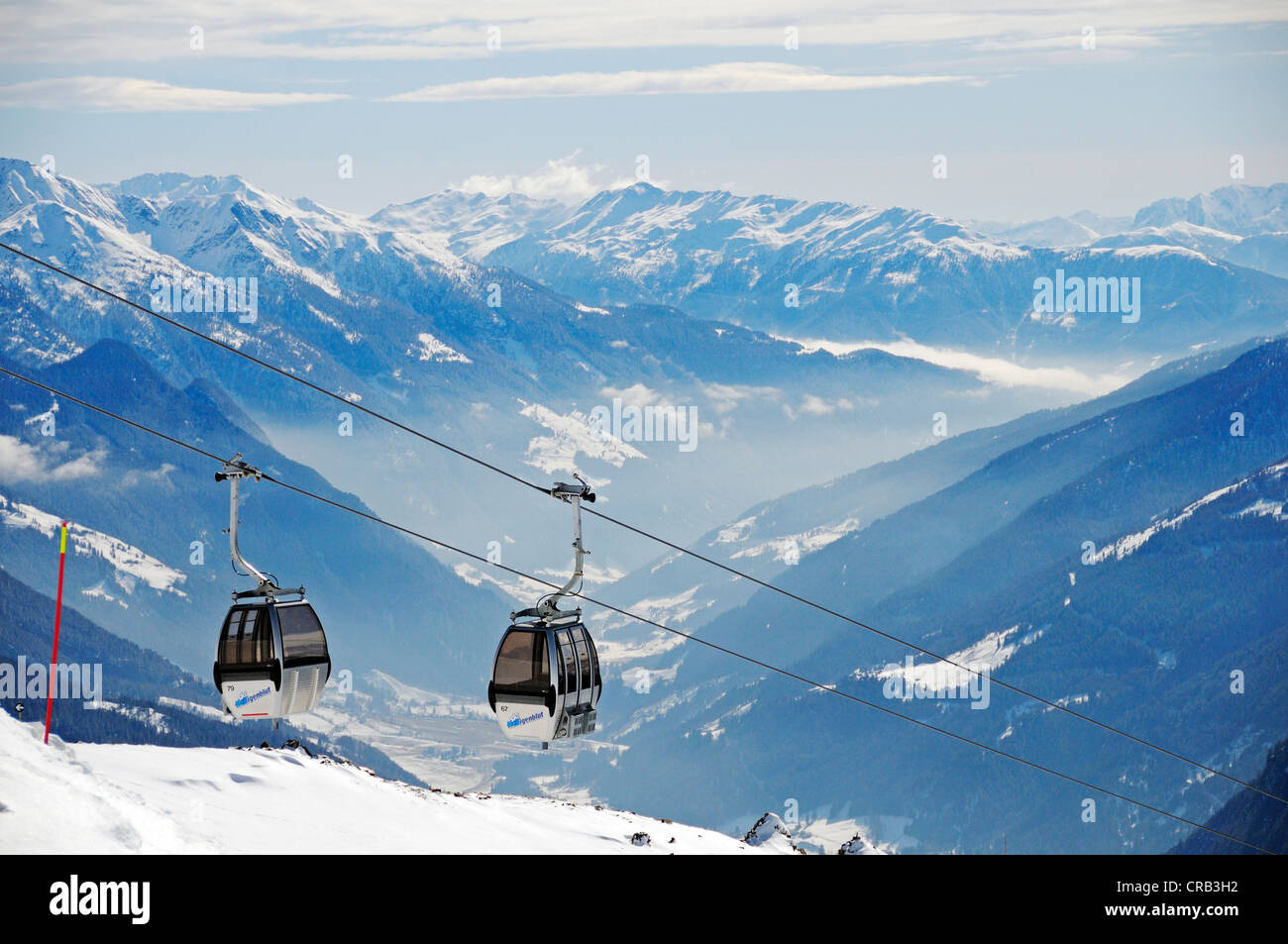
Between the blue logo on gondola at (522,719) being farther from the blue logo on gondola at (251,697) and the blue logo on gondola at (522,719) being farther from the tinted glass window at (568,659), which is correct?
the blue logo on gondola at (251,697)

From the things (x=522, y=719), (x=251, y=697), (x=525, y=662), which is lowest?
(x=522, y=719)

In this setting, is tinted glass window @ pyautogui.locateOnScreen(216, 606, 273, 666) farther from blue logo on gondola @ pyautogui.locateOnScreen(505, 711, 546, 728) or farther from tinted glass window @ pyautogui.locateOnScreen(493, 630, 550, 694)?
blue logo on gondola @ pyautogui.locateOnScreen(505, 711, 546, 728)

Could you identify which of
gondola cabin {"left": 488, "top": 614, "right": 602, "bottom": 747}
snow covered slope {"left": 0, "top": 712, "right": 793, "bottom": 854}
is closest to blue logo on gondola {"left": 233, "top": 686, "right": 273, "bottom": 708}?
snow covered slope {"left": 0, "top": 712, "right": 793, "bottom": 854}

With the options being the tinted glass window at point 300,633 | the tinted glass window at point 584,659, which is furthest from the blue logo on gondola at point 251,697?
the tinted glass window at point 584,659

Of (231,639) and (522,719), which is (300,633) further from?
(522,719)

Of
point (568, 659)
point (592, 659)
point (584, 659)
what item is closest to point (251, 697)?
point (568, 659)
